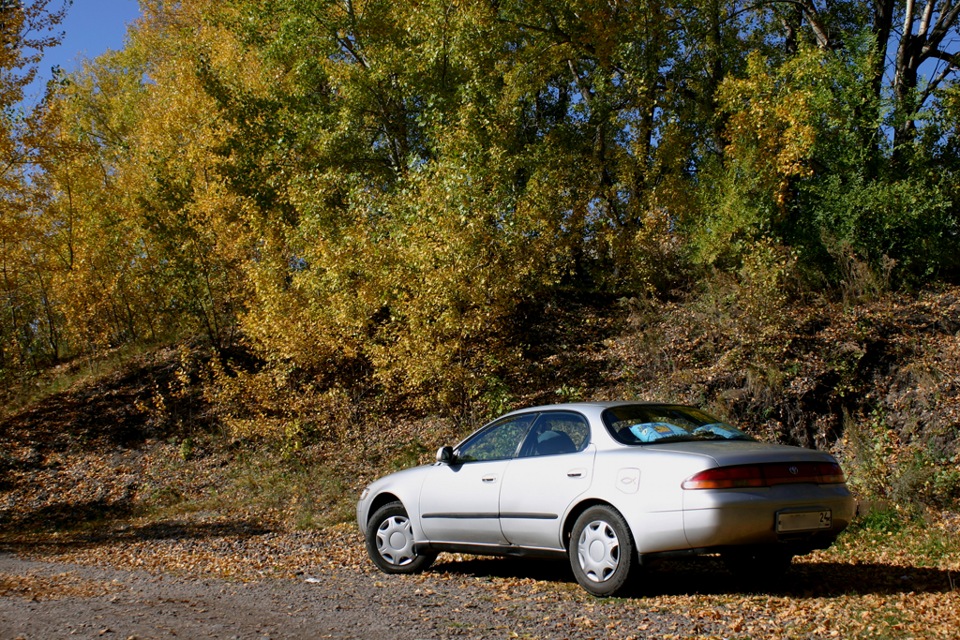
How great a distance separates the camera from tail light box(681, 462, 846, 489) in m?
5.73

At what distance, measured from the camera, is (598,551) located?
20.3 feet

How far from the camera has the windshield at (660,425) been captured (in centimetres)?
657

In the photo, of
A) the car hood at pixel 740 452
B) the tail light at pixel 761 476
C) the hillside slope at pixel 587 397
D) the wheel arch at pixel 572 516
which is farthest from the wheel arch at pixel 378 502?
the hillside slope at pixel 587 397

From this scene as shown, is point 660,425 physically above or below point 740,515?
above

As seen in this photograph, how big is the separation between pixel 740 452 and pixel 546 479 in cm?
154

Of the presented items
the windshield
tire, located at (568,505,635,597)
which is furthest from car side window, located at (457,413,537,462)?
tire, located at (568,505,635,597)

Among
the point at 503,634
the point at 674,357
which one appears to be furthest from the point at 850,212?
the point at 503,634

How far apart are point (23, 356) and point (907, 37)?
74.9 feet

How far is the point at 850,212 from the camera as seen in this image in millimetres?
15031

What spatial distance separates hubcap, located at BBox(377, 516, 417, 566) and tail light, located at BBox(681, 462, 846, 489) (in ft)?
10.4

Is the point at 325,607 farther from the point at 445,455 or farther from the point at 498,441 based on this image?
the point at 498,441

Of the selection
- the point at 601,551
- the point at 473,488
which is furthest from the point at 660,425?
the point at 473,488

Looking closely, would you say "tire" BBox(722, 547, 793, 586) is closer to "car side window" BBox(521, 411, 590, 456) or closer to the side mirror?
"car side window" BBox(521, 411, 590, 456)

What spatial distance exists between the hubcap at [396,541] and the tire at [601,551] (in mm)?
2075
